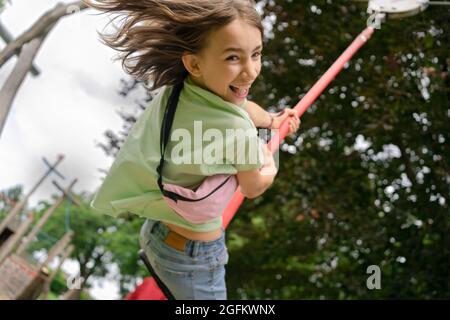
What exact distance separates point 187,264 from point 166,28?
691 mm

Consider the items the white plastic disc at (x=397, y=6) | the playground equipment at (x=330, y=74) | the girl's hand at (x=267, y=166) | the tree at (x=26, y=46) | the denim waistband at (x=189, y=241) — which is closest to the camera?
the girl's hand at (x=267, y=166)

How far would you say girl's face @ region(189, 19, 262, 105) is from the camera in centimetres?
189

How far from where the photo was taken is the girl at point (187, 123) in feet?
6.25

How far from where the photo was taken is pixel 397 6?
4.11m

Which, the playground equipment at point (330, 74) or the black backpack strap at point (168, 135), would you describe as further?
the playground equipment at point (330, 74)

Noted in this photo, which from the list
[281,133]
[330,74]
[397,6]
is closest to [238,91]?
[281,133]

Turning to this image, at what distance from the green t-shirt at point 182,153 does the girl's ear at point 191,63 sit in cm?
4

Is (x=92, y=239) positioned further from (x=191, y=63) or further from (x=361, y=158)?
(x=191, y=63)

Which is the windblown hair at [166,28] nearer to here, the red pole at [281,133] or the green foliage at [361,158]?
the red pole at [281,133]

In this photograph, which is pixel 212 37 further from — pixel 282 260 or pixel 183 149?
pixel 282 260

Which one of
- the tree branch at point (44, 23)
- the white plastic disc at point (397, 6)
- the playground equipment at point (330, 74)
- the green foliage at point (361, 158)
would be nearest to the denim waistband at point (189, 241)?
the playground equipment at point (330, 74)

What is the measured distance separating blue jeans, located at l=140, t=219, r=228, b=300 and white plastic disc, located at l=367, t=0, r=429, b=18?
2317 mm

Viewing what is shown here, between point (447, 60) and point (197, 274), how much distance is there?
3.82m

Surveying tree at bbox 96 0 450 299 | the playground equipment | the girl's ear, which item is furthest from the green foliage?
the girl's ear
